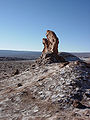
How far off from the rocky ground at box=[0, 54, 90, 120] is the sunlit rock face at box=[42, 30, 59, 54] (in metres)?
4.38

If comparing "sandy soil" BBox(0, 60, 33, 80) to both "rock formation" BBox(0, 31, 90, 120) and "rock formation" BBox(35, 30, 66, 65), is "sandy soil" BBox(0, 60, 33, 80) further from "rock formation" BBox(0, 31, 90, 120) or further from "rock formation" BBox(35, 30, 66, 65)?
"rock formation" BBox(0, 31, 90, 120)

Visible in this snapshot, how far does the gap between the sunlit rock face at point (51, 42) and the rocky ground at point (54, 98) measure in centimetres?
438

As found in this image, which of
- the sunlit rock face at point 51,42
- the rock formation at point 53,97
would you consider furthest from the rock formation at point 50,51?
the rock formation at point 53,97

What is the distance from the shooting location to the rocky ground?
8.43 m

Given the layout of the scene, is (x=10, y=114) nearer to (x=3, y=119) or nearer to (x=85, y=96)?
(x=3, y=119)

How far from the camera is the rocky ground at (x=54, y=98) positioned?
27.6ft

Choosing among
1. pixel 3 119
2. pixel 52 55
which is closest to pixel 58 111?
pixel 3 119

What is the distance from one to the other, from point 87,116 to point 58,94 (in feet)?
9.18

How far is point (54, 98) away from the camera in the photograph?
32.7ft

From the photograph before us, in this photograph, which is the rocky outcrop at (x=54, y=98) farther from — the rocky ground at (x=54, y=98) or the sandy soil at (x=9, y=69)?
the sandy soil at (x=9, y=69)

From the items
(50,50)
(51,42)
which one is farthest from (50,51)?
(51,42)

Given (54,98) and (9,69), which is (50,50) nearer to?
(54,98)

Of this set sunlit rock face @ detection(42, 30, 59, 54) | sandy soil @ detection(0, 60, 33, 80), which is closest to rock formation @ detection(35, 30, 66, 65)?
sunlit rock face @ detection(42, 30, 59, 54)

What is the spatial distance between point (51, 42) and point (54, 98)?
9.13 m
